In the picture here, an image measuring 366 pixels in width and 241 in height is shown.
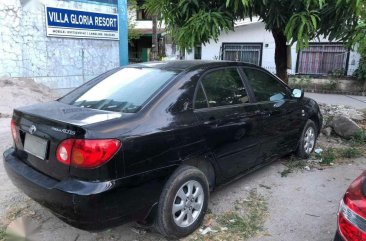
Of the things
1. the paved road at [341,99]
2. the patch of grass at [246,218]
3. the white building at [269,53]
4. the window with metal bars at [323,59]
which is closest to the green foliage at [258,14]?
the patch of grass at [246,218]

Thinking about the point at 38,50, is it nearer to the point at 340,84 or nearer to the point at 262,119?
the point at 262,119

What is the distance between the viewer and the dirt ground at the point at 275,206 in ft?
10.6

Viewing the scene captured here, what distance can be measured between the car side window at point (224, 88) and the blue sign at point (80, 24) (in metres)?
8.69

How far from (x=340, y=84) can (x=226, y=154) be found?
13.8m

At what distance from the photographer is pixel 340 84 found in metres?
15.5

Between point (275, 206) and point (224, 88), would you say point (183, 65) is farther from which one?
point (275, 206)

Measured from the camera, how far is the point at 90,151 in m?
2.54

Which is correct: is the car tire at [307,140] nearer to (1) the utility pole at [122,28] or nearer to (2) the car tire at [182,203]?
(2) the car tire at [182,203]

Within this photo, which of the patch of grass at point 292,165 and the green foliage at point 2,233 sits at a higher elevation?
the patch of grass at point 292,165

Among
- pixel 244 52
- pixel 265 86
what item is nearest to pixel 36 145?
pixel 265 86

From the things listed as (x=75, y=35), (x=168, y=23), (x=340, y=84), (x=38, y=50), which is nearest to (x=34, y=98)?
(x=38, y=50)

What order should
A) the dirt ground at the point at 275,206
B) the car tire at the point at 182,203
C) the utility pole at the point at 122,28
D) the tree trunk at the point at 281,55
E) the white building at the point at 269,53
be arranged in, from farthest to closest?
the white building at the point at 269,53, the utility pole at the point at 122,28, the tree trunk at the point at 281,55, the dirt ground at the point at 275,206, the car tire at the point at 182,203

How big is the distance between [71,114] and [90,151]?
0.54 metres

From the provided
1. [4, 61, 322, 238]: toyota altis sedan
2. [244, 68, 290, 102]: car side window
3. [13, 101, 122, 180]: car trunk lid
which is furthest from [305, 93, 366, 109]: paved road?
[13, 101, 122, 180]: car trunk lid
